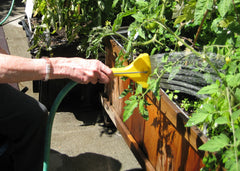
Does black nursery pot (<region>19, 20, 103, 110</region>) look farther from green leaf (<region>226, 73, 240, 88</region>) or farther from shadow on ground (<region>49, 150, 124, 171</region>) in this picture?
green leaf (<region>226, 73, 240, 88</region>)

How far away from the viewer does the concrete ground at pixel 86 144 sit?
2.76m

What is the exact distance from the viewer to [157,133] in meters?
2.01

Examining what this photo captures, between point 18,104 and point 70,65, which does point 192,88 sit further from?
point 18,104

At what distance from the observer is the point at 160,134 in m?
1.97

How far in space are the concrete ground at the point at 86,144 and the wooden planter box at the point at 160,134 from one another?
0.37 m

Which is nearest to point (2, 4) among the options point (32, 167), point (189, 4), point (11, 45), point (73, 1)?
point (11, 45)

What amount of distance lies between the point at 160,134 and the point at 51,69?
805 millimetres

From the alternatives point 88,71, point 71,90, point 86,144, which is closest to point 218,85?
point 88,71

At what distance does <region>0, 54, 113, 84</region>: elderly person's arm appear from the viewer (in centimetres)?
153

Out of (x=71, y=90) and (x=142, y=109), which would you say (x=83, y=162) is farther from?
(x=142, y=109)

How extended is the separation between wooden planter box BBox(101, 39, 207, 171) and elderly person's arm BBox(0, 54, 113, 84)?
0.43m

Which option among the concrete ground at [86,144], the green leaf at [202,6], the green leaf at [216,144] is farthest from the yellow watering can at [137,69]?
the concrete ground at [86,144]

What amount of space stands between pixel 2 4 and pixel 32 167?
4.56m

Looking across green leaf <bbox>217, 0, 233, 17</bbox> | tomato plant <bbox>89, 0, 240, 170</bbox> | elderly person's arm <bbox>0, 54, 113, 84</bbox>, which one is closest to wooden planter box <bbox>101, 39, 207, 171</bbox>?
tomato plant <bbox>89, 0, 240, 170</bbox>
